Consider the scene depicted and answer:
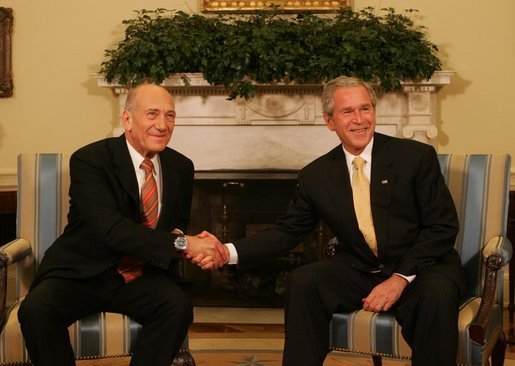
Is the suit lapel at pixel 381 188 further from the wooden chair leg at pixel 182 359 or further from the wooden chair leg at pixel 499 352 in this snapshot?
the wooden chair leg at pixel 182 359

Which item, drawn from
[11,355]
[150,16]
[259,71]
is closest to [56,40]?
[150,16]

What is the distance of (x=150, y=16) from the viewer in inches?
218

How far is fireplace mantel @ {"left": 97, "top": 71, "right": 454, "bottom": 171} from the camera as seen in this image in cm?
519

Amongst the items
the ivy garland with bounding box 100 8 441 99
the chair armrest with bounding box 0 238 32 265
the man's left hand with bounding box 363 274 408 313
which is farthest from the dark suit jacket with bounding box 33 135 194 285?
the ivy garland with bounding box 100 8 441 99

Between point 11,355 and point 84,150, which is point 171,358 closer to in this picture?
point 11,355

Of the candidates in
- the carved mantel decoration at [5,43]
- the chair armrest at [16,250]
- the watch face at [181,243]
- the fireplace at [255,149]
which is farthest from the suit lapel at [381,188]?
the carved mantel decoration at [5,43]

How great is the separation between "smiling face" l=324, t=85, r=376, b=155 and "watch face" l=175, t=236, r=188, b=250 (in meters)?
0.76

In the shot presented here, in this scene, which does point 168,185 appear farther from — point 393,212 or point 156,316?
point 393,212

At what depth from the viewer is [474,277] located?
10.2 ft

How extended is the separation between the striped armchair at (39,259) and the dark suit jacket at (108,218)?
0.58 feet

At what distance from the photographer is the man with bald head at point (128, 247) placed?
2.69 m

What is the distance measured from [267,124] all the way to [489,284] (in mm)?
2727

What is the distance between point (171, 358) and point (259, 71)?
2.60 m

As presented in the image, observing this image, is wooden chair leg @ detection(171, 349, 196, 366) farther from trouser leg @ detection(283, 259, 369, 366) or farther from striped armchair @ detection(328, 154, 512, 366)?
striped armchair @ detection(328, 154, 512, 366)
